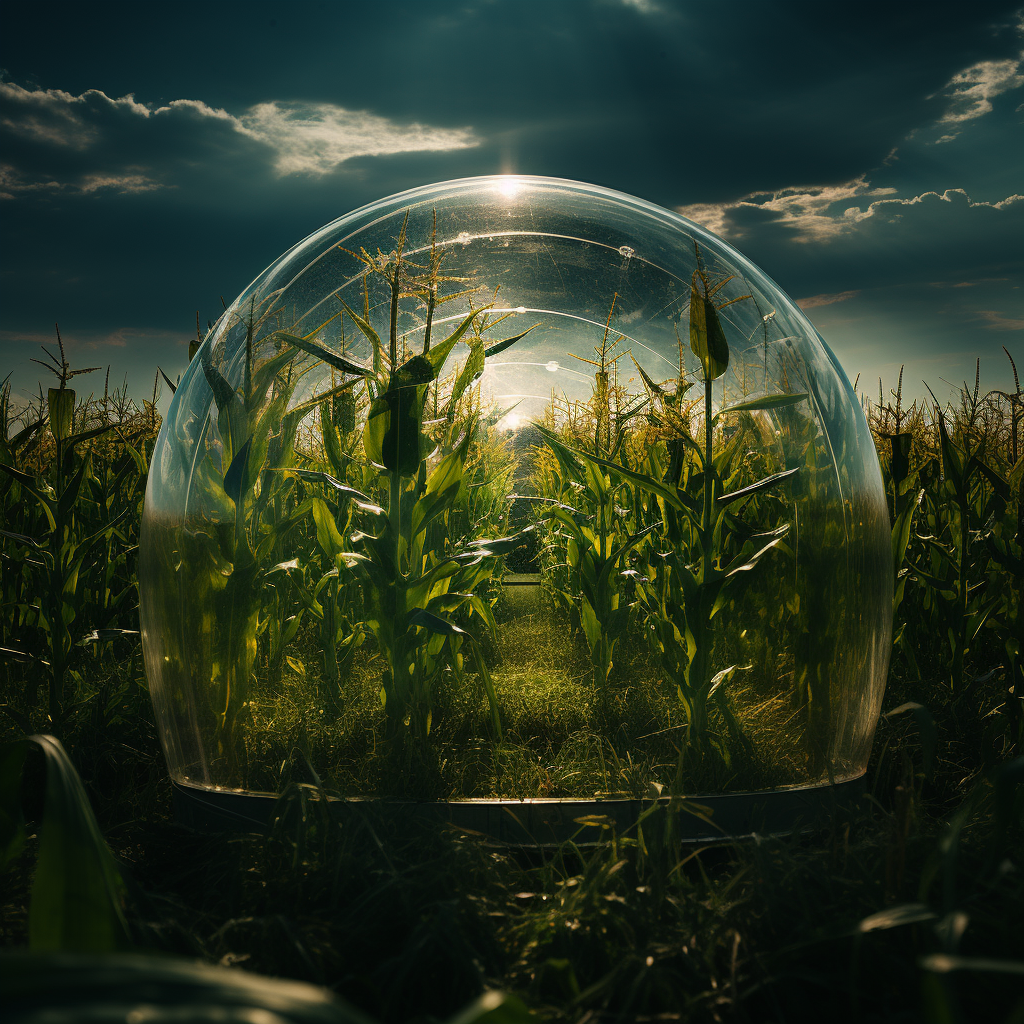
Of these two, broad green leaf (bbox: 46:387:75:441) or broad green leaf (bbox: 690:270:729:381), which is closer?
broad green leaf (bbox: 690:270:729:381)

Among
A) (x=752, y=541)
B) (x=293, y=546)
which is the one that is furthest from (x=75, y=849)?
(x=752, y=541)

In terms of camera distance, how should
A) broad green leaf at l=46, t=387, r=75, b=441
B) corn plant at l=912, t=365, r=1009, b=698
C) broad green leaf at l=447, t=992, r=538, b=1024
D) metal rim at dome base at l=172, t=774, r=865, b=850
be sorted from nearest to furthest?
broad green leaf at l=447, t=992, r=538, b=1024
metal rim at dome base at l=172, t=774, r=865, b=850
broad green leaf at l=46, t=387, r=75, b=441
corn plant at l=912, t=365, r=1009, b=698

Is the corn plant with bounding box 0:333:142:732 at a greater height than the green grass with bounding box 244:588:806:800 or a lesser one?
greater

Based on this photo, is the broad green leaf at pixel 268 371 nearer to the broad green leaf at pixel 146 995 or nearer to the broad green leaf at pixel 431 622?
the broad green leaf at pixel 431 622

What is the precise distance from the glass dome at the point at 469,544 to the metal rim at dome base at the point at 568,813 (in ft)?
0.26

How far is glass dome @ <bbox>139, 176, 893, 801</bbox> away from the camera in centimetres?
209

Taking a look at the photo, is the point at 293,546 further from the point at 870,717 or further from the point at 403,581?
the point at 870,717

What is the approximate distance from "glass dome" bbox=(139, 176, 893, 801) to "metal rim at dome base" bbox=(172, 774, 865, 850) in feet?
0.26

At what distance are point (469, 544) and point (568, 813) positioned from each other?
95 cm

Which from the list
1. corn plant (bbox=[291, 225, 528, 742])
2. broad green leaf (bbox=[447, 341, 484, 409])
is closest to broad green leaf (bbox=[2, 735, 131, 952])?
corn plant (bbox=[291, 225, 528, 742])

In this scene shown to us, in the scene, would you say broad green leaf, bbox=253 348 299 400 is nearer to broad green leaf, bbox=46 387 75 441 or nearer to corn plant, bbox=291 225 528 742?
corn plant, bbox=291 225 528 742

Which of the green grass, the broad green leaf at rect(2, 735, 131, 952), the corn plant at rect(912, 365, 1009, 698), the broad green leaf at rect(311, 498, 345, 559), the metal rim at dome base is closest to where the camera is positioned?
the broad green leaf at rect(2, 735, 131, 952)

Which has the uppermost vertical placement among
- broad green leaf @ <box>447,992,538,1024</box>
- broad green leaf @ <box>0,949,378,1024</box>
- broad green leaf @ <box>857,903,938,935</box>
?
broad green leaf @ <box>0,949,378,1024</box>

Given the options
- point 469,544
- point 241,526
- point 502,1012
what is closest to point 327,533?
point 241,526
